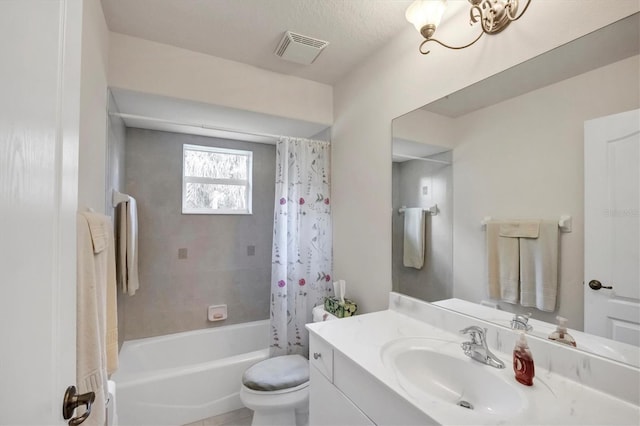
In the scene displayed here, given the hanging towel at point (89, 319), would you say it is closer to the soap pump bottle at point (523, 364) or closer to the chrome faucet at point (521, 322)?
the soap pump bottle at point (523, 364)

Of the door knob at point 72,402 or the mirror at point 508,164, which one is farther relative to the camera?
the mirror at point 508,164

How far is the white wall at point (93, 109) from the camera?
3.73 ft

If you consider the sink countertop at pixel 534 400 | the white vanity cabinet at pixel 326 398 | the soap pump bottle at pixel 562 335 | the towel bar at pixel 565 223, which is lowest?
the white vanity cabinet at pixel 326 398

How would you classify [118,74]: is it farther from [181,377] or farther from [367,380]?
[367,380]

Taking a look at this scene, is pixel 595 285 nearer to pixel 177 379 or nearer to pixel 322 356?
pixel 322 356

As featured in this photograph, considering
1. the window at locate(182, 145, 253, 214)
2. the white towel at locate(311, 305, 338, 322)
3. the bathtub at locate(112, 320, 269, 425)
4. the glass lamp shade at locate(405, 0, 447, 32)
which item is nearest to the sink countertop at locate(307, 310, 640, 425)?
the white towel at locate(311, 305, 338, 322)

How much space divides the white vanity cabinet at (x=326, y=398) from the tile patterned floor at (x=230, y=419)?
86 centimetres

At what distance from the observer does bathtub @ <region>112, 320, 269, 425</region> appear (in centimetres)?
172

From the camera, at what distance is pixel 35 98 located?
1.54 feet

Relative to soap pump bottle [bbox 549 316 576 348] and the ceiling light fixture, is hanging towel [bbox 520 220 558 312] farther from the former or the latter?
the ceiling light fixture

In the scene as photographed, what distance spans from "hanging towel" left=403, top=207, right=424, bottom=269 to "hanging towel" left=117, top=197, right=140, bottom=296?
6.23 ft

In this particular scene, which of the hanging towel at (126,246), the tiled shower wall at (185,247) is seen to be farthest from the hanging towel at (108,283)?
the tiled shower wall at (185,247)

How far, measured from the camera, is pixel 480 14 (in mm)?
1172

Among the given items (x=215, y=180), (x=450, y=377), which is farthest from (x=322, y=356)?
(x=215, y=180)
